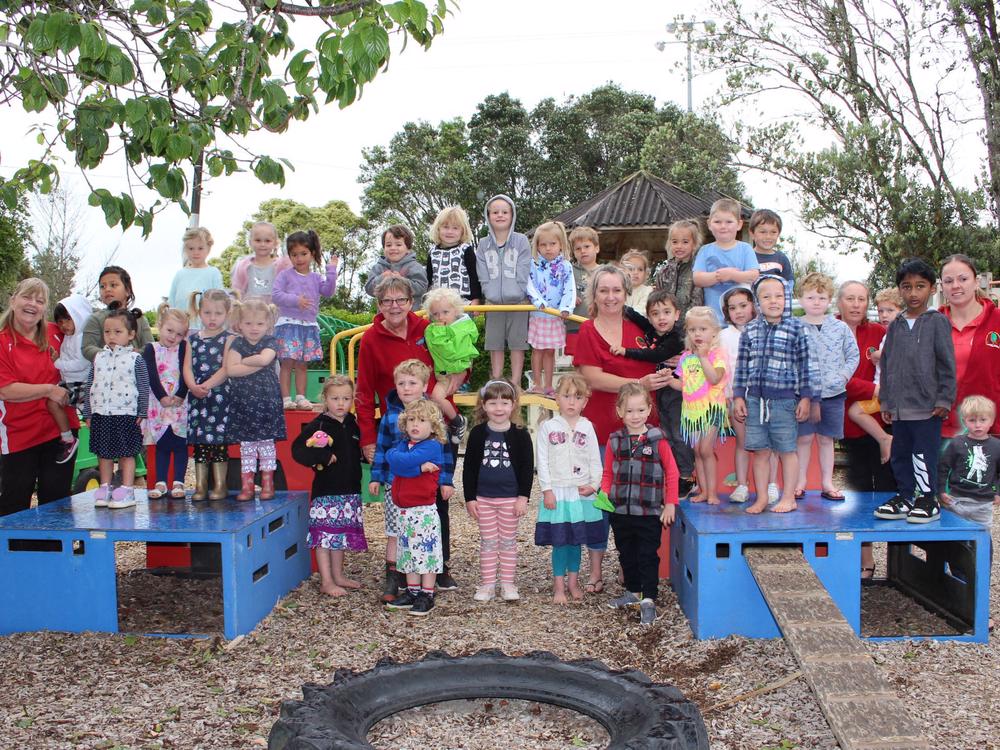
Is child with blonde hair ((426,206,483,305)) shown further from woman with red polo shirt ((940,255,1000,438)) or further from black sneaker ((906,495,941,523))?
black sneaker ((906,495,941,523))

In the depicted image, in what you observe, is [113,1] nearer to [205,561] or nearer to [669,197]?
[205,561]

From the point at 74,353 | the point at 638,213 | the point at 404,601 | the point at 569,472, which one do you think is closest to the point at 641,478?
the point at 569,472

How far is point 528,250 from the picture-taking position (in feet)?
23.0

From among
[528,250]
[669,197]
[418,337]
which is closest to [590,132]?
[669,197]

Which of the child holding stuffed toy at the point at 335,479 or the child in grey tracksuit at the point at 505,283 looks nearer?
the child holding stuffed toy at the point at 335,479

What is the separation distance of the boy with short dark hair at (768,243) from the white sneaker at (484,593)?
2656 mm

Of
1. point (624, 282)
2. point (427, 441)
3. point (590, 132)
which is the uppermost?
point (590, 132)

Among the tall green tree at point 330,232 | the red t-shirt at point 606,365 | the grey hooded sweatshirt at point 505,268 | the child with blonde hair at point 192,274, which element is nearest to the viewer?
the red t-shirt at point 606,365

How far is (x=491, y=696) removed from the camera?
383cm

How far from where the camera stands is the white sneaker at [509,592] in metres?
5.27

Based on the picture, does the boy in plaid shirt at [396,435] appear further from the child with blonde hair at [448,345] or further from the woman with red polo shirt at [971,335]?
the woman with red polo shirt at [971,335]

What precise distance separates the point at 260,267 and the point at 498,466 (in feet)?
9.21

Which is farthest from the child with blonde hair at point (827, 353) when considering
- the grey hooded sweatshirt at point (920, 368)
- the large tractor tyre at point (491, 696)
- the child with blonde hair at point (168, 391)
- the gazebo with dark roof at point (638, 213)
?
the gazebo with dark roof at point (638, 213)

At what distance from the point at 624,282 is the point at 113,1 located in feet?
9.56
